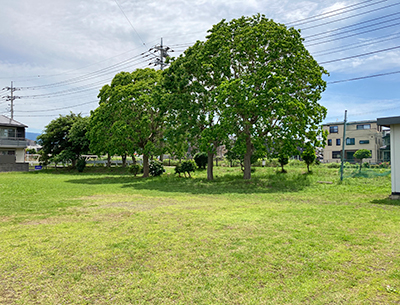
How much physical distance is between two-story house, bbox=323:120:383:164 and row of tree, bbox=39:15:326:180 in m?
31.1

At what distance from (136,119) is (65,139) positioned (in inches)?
672

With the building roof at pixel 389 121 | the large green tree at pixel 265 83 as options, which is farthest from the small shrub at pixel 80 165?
the building roof at pixel 389 121

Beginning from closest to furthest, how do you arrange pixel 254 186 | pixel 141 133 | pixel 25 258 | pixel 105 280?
pixel 105 280
pixel 25 258
pixel 254 186
pixel 141 133

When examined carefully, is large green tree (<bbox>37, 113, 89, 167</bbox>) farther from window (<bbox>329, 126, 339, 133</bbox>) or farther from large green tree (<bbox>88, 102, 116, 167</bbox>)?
window (<bbox>329, 126, 339, 133</bbox>)

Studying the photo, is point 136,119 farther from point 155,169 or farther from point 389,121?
point 389,121

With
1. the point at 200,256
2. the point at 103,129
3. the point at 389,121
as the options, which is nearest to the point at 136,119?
the point at 103,129

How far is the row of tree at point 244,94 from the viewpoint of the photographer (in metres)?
17.0

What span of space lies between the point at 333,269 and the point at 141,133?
20437 mm

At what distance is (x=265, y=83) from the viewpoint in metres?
17.8

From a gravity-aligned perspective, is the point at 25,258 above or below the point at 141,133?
below

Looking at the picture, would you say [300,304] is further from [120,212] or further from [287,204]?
[287,204]

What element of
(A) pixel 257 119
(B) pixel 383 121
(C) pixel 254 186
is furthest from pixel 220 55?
(B) pixel 383 121

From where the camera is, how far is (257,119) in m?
18.1

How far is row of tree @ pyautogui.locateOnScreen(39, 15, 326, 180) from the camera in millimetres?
16969
